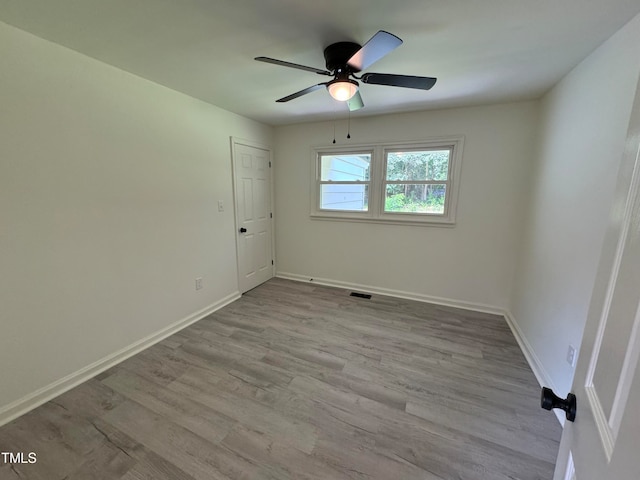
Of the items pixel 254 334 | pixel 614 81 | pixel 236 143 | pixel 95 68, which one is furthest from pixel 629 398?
pixel 236 143

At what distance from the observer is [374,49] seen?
4.86 ft

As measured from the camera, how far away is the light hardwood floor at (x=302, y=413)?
1458mm

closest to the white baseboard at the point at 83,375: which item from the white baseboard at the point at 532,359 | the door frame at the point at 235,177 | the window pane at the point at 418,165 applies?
the door frame at the point at 235,177

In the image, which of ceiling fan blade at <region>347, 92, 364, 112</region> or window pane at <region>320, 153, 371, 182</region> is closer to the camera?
ceiling fan blade at <region>347, 92, 364, 112</region>

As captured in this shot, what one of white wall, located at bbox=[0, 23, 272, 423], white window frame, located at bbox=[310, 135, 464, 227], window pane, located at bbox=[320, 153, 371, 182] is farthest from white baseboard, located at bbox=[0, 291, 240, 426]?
window pane, located at bbox=[320, 153, 371, 182]

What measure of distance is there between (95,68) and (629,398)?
10.3ft

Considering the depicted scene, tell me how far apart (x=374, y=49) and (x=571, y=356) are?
2324 mm

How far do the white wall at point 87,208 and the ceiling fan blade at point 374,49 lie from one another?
76.1 inches

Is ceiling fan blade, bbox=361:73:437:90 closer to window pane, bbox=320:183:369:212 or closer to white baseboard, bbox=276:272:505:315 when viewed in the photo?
window pane, bbox=320:183:369:212

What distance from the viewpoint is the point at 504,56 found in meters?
1.89

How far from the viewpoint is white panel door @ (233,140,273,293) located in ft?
11.7

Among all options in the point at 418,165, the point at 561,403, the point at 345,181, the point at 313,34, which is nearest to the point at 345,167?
the point at 345,181

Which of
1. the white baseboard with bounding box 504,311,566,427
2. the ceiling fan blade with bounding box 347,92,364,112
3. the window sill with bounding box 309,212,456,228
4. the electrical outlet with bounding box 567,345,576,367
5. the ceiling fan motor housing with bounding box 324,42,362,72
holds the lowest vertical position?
the white baseboard with bounding box 504,311,566,427

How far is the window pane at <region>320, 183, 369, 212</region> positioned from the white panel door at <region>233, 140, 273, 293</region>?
0.91 m
